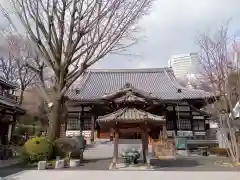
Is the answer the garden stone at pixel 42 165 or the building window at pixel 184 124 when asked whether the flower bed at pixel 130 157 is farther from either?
the building window at pixel 184 124

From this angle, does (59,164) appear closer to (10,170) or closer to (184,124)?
(10,170)

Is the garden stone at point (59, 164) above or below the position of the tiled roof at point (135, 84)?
below

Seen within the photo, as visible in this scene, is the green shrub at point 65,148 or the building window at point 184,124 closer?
the green shrub at point 65,148

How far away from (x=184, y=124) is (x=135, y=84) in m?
9.45

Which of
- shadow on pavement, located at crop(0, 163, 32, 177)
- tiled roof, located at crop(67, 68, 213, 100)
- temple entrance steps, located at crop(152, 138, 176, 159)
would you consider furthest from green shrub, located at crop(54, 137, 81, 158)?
tiled roof, located at crop(67, 68, 213, 100)

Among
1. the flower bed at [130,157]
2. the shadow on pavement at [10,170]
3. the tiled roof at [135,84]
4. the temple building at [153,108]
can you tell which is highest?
the tiled roof at [135,84]

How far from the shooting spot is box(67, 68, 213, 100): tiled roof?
34156 mm

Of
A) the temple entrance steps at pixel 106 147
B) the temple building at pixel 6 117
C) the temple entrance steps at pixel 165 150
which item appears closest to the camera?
the temple entrance steps at pixel 165 150

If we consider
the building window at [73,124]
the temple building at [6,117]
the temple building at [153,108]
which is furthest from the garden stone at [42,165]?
the building window at [73,124]

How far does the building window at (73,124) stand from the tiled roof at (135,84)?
3.02 meters

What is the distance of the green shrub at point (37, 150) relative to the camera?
17328mm

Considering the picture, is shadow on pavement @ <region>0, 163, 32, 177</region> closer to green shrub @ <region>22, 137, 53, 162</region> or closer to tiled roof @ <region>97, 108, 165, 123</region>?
green shrub @ <region>22, 137, 53, 162</region>
